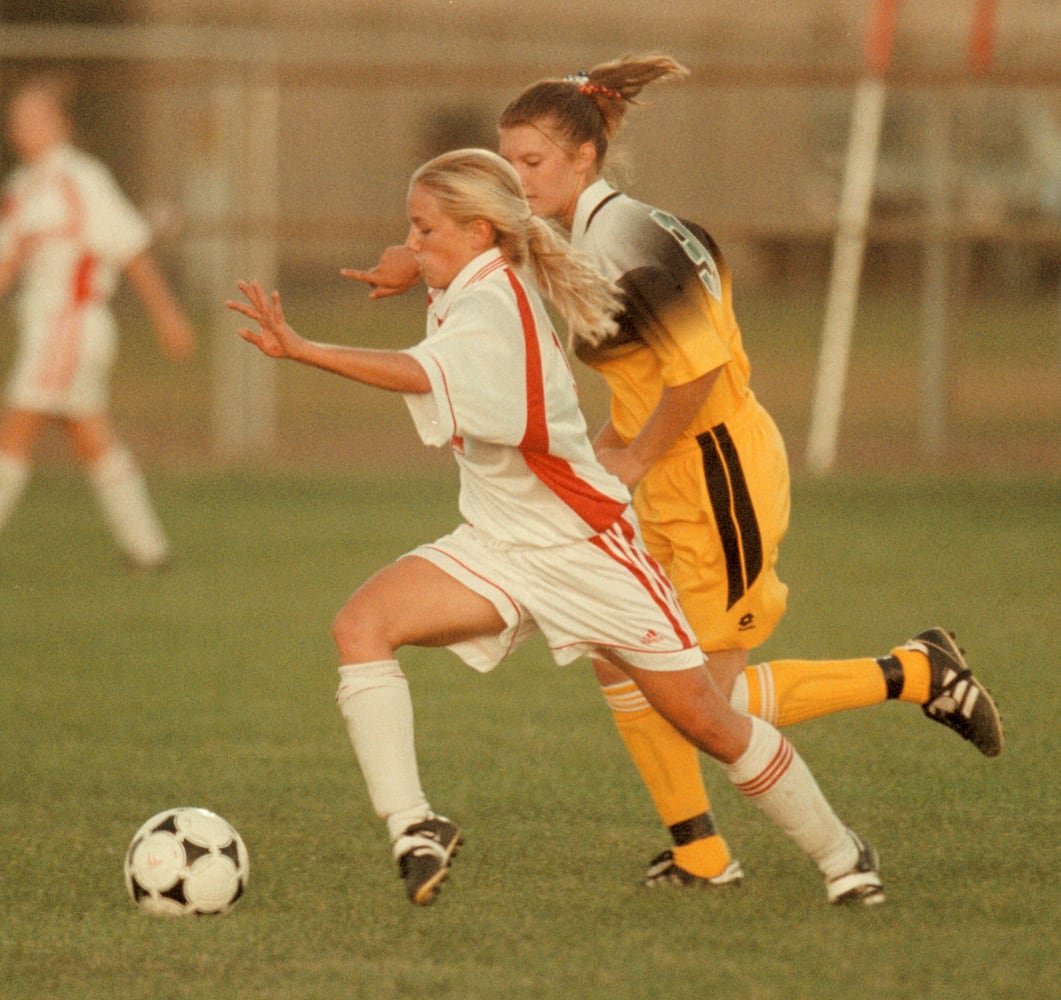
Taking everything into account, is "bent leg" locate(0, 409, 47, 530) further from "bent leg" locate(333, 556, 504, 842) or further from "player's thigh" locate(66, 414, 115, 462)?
"bent leg" locate(333, 556, 504, 842)

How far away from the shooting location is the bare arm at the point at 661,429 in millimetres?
4293

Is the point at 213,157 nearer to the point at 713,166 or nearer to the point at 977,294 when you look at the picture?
the point at 713,166

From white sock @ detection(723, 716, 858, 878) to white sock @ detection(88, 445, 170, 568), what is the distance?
5.61 meters

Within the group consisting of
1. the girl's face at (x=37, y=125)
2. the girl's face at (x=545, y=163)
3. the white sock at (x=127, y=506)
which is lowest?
the white sock at (x=127, y=506)

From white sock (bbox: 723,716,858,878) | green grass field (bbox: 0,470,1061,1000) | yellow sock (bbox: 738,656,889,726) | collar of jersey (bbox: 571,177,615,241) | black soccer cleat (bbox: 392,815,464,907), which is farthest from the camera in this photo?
yellow sock (bbox: 738,656,889,726)

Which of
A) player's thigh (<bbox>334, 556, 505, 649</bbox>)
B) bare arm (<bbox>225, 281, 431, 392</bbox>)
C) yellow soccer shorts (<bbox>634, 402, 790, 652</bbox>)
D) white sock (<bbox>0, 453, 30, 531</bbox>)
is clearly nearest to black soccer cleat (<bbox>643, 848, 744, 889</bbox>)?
yellow soccer shorts (<bbox>634, 402, 790, 652</bbox>)

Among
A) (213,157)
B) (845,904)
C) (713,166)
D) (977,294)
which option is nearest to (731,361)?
(845,904)

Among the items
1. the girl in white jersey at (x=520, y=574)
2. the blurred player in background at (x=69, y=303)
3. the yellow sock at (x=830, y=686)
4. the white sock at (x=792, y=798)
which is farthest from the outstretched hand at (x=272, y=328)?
the blurred player in background at (x=69, y=303)

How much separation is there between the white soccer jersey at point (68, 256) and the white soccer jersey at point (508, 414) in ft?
18.4

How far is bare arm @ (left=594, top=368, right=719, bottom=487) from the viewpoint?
429cm

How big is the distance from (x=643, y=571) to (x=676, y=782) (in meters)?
0.57

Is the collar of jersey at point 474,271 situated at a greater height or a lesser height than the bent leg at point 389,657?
greater

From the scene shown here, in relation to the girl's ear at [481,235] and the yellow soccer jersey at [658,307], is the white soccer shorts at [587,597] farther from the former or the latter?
the girl's ear at [481,235]

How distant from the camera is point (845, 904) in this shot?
4.16 meters
